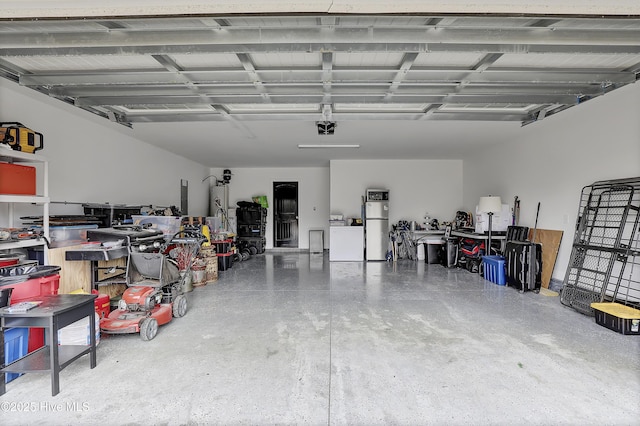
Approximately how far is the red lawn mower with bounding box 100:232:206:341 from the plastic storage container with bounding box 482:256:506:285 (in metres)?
5.21

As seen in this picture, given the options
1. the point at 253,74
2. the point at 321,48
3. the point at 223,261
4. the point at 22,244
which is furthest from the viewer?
the point at 223,261

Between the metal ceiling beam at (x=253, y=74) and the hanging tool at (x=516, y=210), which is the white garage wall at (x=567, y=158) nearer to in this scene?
the hanging tool at (x=516, y=210)

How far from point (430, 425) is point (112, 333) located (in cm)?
306

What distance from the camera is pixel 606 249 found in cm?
376

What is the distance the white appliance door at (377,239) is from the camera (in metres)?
7.79

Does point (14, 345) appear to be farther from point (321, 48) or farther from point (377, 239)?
point (377, 239)

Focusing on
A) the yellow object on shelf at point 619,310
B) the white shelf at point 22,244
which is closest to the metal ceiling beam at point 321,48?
the white shelf at point 22,244

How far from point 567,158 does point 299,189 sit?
270 inches

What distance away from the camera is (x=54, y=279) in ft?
8.96

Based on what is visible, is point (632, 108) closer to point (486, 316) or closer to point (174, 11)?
point (486, 316)

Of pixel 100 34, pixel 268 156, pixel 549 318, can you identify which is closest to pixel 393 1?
pixel 100 34

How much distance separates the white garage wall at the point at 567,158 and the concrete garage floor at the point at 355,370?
1805 millimetres

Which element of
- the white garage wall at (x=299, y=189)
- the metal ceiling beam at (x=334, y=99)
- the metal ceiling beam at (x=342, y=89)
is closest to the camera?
the metal ceiling beam at (x=342, y=89)

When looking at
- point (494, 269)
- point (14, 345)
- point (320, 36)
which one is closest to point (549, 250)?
point (494, 269)
